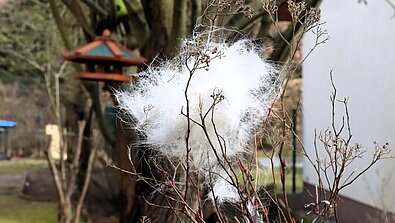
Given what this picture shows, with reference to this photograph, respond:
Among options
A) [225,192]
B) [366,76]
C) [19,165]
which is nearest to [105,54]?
[225,192]

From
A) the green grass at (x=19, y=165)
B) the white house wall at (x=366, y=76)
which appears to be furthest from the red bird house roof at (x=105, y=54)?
the green grass at (x=19, y=165)

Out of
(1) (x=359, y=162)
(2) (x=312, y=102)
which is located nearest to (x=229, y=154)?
(1) (x=359, y=162)

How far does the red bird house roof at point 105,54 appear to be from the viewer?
297 centimetres

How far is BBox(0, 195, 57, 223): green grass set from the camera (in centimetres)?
719

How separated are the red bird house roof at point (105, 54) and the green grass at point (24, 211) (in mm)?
4612

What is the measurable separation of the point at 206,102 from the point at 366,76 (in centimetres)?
439

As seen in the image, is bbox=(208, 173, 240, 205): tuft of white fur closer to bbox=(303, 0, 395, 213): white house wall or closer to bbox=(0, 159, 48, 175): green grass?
bbox=(303, 0, 395, 213): white house wall

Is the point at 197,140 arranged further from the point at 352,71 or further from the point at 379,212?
the point at 352,71

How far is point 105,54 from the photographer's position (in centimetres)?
298

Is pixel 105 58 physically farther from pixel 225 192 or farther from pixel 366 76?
pixel 366 76

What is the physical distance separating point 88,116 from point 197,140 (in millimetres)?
6576

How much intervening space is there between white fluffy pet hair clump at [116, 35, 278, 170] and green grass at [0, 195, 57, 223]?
626 cm

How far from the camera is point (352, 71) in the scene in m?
5.59

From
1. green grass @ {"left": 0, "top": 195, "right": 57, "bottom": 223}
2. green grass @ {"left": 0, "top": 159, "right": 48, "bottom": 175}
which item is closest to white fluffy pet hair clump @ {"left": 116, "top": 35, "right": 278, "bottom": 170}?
green grass @ {"left": 0, "top": 195, "right": 57, "bottom": 223}
